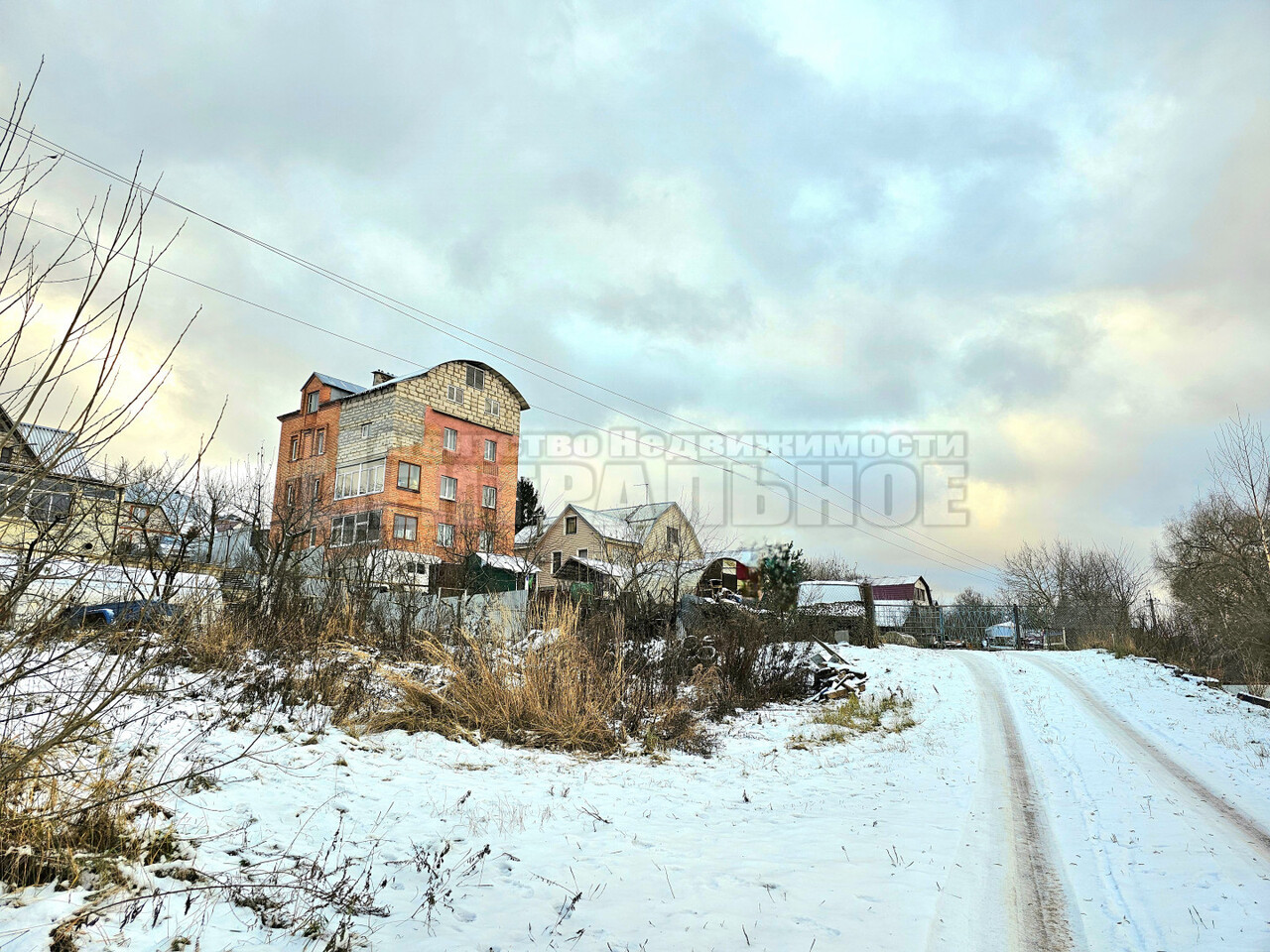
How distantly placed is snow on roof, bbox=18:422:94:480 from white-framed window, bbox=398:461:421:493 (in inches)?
1333

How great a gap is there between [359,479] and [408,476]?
8.94 ft

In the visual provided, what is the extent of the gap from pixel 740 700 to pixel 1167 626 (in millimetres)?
17390

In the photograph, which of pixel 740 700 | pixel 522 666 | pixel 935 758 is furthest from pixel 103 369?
pixel 740 700

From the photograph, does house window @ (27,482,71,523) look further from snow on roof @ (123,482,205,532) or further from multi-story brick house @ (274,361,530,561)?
multi-story brick house @ (274,361,530,561)

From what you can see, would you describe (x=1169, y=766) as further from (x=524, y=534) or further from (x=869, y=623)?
(x=524, y=534)

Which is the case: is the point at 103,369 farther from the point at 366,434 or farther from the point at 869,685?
the point at 366,434

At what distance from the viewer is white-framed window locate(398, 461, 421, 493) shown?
36.0m

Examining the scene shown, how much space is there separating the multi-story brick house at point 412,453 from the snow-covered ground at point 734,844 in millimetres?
26087

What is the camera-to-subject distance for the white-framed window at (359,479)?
36028 millimetres

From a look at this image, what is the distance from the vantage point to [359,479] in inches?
1457

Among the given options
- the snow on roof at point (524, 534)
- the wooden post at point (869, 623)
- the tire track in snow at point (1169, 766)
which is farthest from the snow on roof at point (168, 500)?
the snow on roof at point (524, 534)

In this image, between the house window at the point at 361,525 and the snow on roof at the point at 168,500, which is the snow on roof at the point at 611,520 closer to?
the house window at the point at 361,525

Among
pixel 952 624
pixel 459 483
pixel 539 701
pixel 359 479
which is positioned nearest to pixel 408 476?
pixel 359 479

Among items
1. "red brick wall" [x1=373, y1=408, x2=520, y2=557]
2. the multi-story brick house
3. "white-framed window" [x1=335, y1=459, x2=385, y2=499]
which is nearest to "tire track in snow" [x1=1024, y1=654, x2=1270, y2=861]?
"red brick wall" [x1=373, y1=408, x2=520, y2=557]
